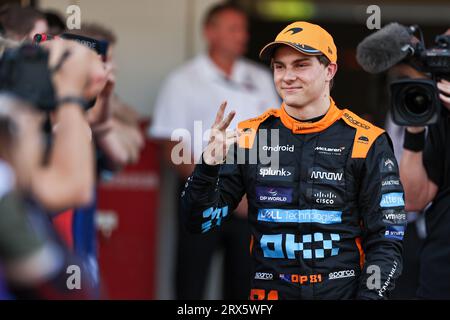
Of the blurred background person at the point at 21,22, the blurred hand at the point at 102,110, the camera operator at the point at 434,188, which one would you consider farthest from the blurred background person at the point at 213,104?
the camera operator at the point at 434,188

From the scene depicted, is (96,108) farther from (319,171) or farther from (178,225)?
(178,225)

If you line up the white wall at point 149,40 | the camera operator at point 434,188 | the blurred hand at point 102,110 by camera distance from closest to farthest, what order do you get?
1. the camera operator at point 434,188
2. the blurred hand at point 102,110
3. the white wall at point 149,40

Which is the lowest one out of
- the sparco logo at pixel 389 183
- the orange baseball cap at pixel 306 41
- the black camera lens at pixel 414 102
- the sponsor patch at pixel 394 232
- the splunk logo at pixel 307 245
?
the splunk logo at pixel 307 245

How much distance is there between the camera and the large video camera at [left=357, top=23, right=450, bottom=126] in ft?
10.9

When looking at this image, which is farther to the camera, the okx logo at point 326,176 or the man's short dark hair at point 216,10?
the man's short dark hair at point 216,10

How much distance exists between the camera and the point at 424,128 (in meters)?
3.51

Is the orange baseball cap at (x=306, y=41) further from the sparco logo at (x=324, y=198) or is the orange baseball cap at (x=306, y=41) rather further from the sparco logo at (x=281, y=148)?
the sparco logo at (x=324, y=198)

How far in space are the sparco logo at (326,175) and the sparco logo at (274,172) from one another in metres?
0.08

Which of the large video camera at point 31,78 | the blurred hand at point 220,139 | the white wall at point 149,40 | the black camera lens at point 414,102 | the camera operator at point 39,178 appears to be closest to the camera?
the camera operator at point 39,178

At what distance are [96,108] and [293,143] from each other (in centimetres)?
105

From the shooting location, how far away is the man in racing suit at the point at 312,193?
117 inches

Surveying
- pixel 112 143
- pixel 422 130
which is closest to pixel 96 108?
pixel 112 143

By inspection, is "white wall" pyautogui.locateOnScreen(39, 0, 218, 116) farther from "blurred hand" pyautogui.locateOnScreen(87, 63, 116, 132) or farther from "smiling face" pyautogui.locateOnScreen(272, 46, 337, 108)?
"smiling face" pyautogui.locateOnScreen(272, 46, 337, 108)

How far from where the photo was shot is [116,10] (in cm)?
565
